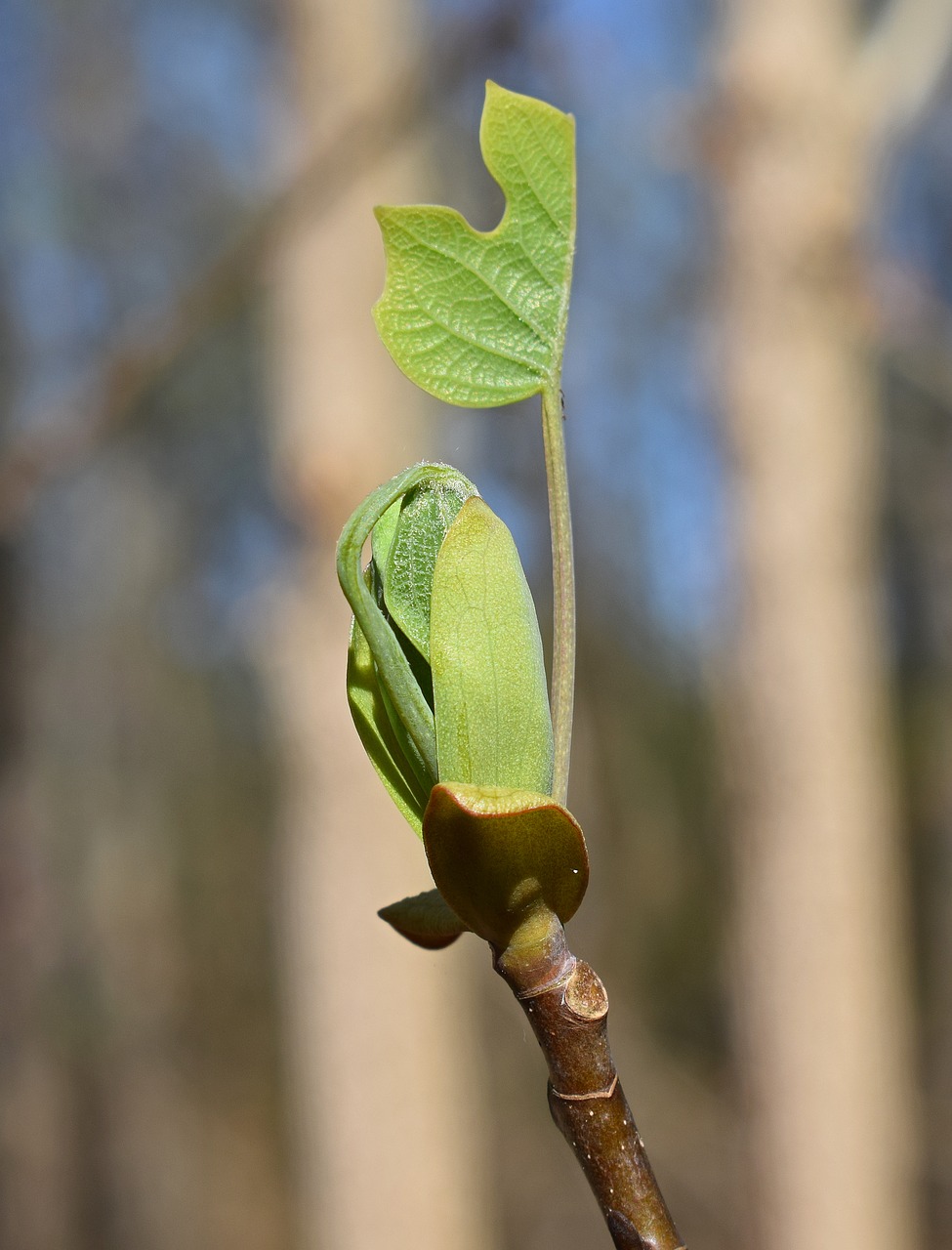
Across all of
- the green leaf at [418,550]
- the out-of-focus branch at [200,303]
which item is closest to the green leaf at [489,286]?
the green leaf at [418,550]

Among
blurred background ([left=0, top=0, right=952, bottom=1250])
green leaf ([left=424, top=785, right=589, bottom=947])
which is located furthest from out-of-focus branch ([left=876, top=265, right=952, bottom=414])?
green leaf ([left=424, top=785, right=589, bottom=947])

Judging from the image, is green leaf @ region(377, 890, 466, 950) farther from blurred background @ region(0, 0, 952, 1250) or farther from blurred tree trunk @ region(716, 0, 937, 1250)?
blurred tree trunk @ region(716, 0, 937, 1250)

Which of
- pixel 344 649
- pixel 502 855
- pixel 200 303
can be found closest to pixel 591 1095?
pixel 502 855

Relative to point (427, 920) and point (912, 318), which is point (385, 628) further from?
point (912, 318)

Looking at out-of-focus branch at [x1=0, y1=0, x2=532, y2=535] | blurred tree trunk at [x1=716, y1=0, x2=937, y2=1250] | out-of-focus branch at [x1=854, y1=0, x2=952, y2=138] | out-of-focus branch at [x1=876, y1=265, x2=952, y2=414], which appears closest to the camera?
out-of-focus branch at [x1=0, y1=0, x2=532, y2=535]

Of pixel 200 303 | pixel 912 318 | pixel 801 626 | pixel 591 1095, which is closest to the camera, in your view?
pixel 591 1095
